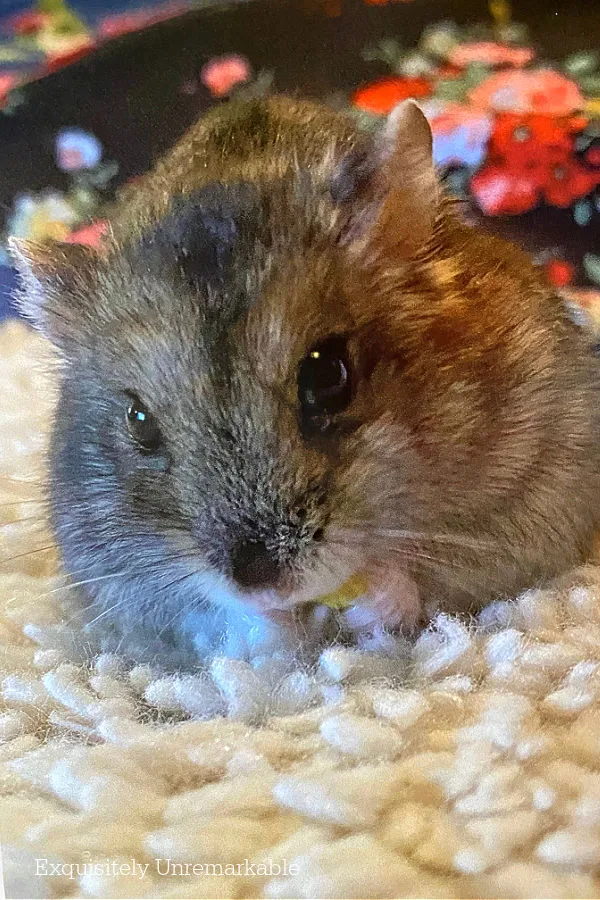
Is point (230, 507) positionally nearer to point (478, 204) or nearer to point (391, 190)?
point (391, 190)

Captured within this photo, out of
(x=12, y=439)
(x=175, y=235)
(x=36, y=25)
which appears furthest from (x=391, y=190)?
(x=36, y=25)

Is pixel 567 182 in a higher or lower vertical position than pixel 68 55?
lower

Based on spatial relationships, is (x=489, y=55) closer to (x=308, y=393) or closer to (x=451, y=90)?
(x=451, y=90)

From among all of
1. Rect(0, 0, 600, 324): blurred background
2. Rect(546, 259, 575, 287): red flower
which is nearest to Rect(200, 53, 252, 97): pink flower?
Rect(0, 0, 600, 324): blurred background

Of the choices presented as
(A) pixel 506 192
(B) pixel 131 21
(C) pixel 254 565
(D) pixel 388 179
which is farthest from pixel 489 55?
(C) pixel 254 565

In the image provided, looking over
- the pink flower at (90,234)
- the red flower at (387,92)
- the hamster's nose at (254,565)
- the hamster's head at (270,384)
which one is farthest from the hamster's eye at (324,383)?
the red flower at (387,92)

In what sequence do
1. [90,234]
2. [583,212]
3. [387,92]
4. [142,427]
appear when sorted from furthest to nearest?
[387,92]
[583,212]
[90,234]
[142,427]

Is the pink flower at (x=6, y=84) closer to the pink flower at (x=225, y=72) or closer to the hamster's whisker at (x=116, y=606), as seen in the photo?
the pink flower at (x=225, y=72)
